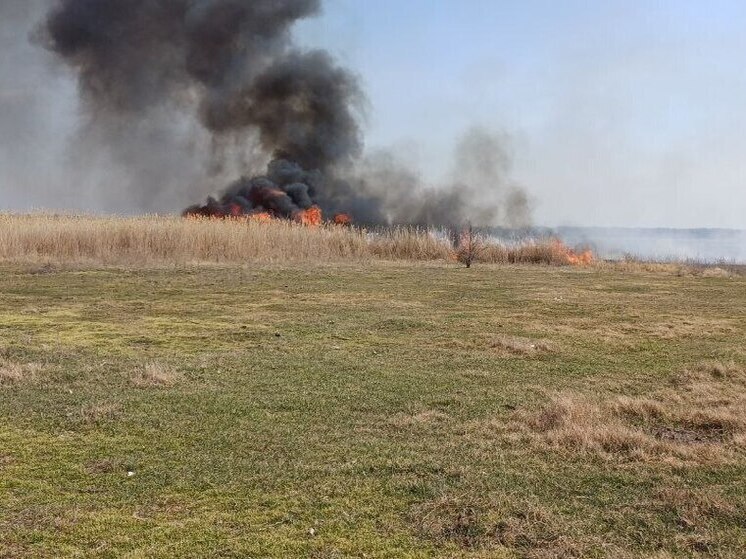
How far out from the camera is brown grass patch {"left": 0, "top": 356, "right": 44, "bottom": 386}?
592 centimetres

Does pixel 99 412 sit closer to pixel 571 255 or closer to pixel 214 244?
pixel 214 244

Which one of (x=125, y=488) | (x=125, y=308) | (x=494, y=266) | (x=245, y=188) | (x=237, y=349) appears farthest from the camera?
(x=245, y=188)

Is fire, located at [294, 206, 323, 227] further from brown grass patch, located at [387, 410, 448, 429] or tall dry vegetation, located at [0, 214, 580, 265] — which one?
brown grass patch, located at [387, 410, 448, 429]

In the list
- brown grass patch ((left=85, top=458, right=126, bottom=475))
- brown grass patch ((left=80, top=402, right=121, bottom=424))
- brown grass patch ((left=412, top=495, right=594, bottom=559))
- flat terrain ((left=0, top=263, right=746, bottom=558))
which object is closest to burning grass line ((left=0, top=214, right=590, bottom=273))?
flat terrain ((left=0, top=263, right=746, bottom=558))

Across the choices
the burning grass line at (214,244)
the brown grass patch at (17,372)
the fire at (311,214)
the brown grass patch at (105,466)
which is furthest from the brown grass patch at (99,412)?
the fire at (311,214)

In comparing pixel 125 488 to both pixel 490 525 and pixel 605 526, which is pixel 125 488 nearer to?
pixel 490 525

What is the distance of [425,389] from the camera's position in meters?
6.06

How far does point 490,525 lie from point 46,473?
2.51 meters

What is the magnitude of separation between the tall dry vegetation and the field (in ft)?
31.3

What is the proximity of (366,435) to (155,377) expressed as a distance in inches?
91.2

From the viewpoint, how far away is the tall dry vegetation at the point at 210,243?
18.9 m

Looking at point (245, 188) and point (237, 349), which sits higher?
point (245, 188)

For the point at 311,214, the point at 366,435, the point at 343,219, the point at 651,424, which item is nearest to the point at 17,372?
the point at 366,435

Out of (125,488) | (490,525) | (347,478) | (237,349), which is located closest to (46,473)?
(125,488)
